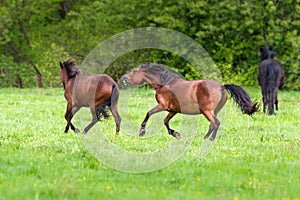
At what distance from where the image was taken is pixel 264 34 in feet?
95.6

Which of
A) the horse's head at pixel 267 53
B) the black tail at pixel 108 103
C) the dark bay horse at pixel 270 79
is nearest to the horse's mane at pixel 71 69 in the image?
the black tail at pixel 108 103

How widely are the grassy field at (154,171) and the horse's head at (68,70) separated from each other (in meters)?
1.12

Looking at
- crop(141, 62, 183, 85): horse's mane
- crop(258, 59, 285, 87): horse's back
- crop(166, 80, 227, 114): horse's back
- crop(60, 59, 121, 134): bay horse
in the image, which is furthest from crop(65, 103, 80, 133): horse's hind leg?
crop(258, 59, 285, 87): horse's back

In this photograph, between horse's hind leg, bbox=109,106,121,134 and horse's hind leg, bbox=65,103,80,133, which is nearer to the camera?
horse's hind leg, bbox=109,106,121,134

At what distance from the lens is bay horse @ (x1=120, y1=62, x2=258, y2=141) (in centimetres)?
1062

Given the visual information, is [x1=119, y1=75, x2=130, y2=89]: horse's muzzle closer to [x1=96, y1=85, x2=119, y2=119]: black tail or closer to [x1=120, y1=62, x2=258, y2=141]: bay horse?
[x1=120, y1=62, x2=258, y2=141]: bay horse

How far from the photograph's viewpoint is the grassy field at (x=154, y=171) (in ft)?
21.6

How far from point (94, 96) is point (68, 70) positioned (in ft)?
2.96

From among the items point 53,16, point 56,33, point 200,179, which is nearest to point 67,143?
point 200,179

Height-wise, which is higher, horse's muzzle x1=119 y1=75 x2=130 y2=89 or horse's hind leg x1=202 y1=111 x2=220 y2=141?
horse's muzzle x1=119 y1=75 x2=130 y2=89

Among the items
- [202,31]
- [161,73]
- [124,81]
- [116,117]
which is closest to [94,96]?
[116,117]

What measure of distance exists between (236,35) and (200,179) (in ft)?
75.9

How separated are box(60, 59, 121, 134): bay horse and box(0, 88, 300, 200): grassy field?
359mm

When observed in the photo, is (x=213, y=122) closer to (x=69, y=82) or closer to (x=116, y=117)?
(x=116, y=117)
